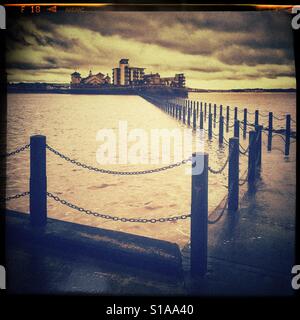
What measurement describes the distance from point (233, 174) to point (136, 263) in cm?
183

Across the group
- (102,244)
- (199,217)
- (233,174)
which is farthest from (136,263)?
(233,174)

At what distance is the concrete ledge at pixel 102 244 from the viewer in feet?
10.3

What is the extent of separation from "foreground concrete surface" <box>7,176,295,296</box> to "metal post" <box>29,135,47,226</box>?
0.13 meters

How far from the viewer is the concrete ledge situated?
3.15 m

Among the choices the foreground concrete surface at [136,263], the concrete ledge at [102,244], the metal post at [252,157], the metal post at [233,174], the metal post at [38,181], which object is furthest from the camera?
the metal post at [252,157]

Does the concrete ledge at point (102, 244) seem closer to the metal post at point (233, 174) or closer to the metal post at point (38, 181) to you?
the metal post at point (38, 181)

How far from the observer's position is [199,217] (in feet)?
9.91

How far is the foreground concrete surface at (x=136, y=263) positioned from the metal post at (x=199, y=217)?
11 cm

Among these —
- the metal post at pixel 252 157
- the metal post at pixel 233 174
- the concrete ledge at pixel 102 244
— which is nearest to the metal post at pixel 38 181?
the concrete ledge at pixel 102 244

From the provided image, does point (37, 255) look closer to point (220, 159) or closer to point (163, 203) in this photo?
point (163, 203)

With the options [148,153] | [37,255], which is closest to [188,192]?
[37,255]

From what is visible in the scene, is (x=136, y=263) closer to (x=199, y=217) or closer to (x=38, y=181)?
(x=199, y=217)

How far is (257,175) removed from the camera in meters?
6.24

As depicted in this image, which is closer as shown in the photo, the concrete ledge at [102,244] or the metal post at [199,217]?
the metal post at [199,217]
